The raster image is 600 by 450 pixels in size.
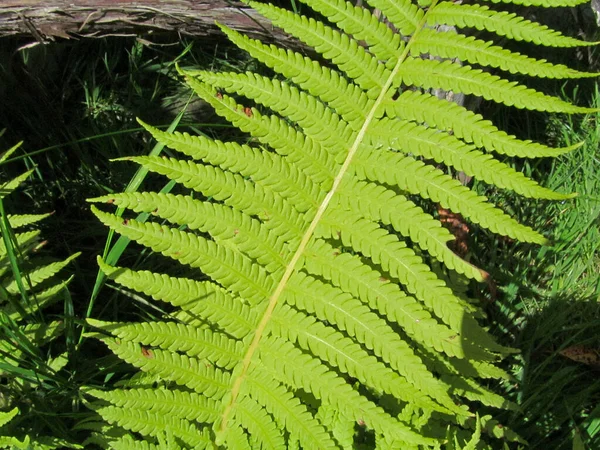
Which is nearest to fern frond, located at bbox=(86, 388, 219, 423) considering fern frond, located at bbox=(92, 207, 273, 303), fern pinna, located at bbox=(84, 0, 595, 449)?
fern pinna, located at bbox=(84, 0, 595, 449)

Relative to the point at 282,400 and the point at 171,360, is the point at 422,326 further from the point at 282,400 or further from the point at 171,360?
the point at 171,360

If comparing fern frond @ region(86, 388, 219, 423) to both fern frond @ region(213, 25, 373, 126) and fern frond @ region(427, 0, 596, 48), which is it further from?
fern frond @ region(427, 0, 596, 48)

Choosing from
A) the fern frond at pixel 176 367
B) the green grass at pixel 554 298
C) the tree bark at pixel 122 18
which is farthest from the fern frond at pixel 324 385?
the tree bark at pixel 122 18

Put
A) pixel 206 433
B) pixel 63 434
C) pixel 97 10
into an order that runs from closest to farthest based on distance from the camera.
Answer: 1. pixel 206 433
2. pixel 63 434
3. pixel 97 10

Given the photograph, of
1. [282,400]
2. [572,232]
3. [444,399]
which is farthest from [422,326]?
[572,232]

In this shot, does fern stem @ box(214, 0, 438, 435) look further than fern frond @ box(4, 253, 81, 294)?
No

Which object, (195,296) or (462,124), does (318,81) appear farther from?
(195,296)
